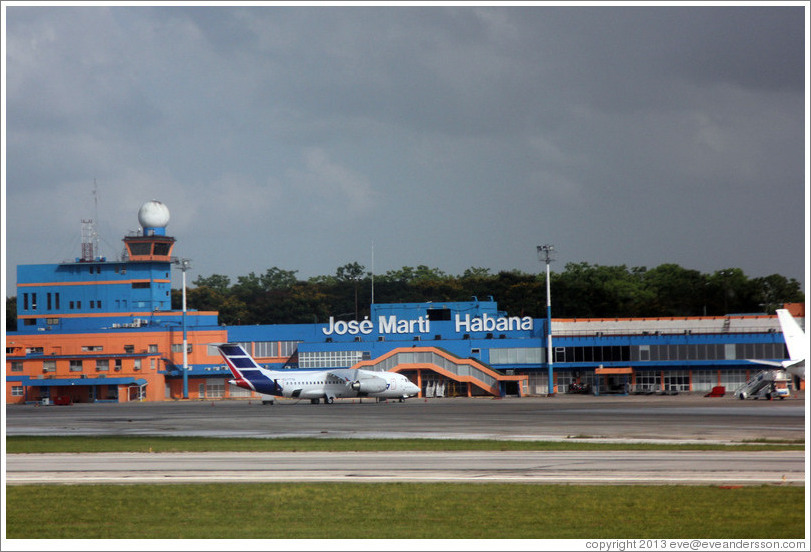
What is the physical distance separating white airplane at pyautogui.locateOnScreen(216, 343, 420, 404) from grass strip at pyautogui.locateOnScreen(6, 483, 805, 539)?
236 feet

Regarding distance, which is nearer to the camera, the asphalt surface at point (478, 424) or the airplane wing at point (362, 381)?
the asphalt surface at point (478, 424)

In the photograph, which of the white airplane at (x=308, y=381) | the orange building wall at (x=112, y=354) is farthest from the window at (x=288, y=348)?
the white airplane at (x=308, y=381)

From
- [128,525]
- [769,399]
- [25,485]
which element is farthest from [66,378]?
[128,525]

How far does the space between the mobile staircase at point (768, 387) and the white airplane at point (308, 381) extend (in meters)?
34.6

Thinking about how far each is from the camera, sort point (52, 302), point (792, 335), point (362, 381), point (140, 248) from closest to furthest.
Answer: point (792, 335) → point (362, 381) → point (52, 302) → point (140, 248)

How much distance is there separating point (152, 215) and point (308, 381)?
6179 cm

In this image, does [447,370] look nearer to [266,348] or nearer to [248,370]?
[266,348]

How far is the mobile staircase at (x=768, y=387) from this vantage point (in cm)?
9662

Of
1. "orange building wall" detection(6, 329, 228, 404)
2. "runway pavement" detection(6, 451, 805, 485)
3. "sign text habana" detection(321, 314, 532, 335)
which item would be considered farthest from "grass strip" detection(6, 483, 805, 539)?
"orange building wall" detection(6, 329, 228, 404)

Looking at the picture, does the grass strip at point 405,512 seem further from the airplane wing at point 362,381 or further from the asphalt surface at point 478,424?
the airplane wing at point 362,381

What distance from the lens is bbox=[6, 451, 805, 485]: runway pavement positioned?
1270 inches

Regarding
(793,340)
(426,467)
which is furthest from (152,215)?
(426,467)

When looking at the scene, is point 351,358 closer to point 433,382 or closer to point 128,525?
point 433,382

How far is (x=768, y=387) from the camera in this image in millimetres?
97250
